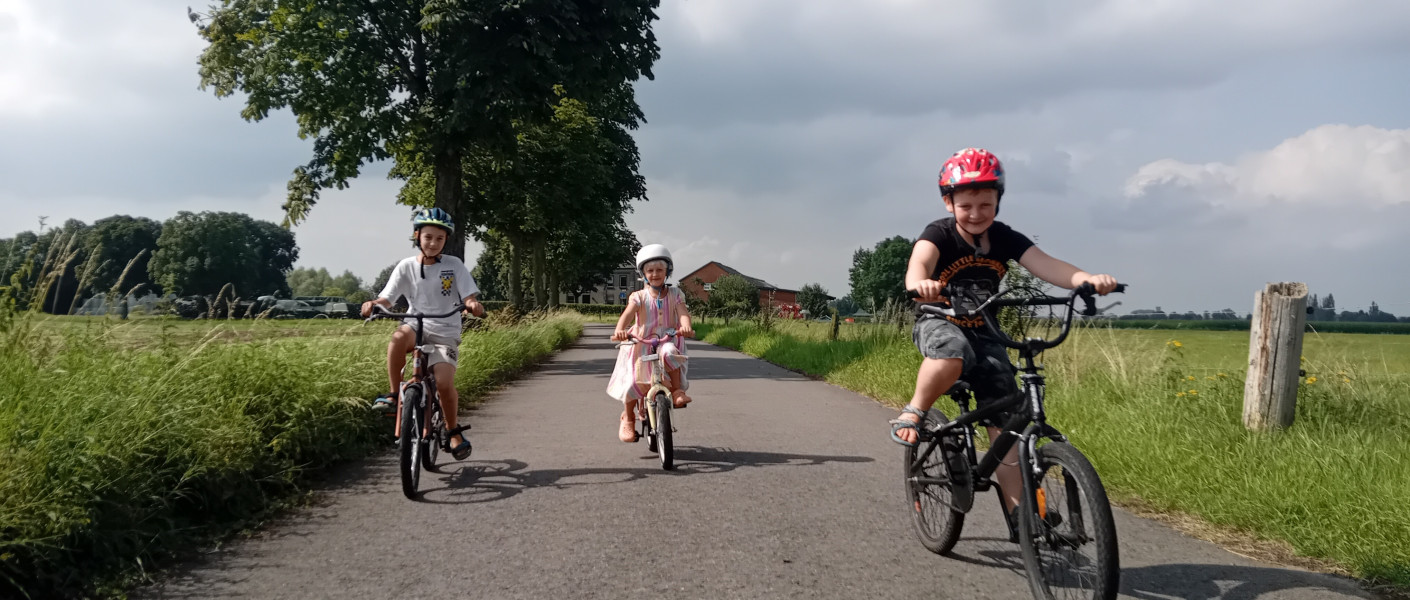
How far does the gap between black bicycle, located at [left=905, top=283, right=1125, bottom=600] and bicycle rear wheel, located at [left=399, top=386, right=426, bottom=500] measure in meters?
3.03

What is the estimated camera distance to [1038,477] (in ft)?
→ 9.94

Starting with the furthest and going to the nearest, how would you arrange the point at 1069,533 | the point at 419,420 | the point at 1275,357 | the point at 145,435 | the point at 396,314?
the point at 1275,357 → the point at 396,314 → the point at 419,420 → the point at 145,435 → the point at 1069,533

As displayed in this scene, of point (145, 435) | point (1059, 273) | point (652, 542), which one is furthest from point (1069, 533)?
point (145, 435)

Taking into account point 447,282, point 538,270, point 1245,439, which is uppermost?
point 538,270

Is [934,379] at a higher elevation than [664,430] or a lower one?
higher

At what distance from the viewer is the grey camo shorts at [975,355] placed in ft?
11.1

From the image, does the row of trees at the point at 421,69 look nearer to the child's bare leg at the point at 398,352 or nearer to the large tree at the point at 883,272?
the child's bare leg at the point at 398,352

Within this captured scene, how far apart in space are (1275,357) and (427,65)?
637 inches

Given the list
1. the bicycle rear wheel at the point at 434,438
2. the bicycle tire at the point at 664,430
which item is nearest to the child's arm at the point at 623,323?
the bicycle tire at the point at 664,430

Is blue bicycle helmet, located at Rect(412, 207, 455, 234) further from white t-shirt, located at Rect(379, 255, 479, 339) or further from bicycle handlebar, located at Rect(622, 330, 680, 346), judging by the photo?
bicycle handlebar, located at Rect(622, 330, 680, 346)

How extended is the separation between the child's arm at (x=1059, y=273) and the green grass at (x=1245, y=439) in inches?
71.7

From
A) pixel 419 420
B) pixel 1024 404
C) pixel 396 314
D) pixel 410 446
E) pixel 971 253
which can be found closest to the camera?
pixel 1024 404

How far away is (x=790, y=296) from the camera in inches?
6033

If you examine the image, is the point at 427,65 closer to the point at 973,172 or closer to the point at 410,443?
the point at 410,443
